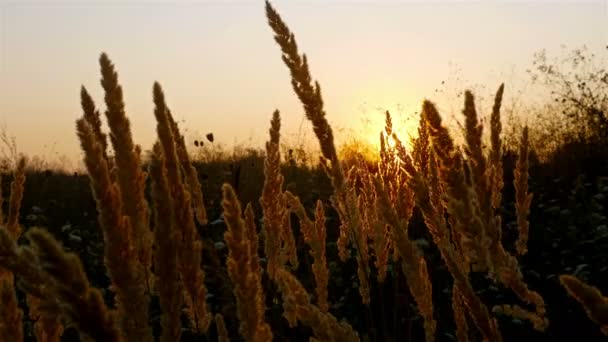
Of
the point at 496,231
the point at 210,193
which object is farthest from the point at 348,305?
the point at 210,193

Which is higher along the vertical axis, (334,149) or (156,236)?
(334,149)

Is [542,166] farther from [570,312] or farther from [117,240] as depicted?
[117,240]

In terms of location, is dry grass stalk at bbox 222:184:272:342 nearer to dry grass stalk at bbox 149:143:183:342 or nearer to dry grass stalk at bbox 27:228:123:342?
dry grass stalk at bbox 149:143:183:342

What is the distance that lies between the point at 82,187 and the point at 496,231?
12688mm

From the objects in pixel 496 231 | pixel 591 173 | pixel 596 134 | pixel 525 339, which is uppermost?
pixel 596 134

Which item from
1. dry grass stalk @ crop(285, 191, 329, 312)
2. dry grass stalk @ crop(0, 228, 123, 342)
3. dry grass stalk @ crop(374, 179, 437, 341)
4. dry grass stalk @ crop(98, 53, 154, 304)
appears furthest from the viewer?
dry grass stalk @ crop(285, 191, 329, 312)

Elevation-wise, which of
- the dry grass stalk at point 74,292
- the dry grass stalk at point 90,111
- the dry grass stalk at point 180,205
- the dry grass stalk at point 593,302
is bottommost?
the dry grass stalk at point 593,302

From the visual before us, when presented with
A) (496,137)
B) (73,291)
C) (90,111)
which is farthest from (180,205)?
(496,137)

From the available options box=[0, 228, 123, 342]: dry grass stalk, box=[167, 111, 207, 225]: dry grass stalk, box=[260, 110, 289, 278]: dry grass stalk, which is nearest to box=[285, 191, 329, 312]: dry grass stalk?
box=[260, 110, 289, 278]: dry grass stalk

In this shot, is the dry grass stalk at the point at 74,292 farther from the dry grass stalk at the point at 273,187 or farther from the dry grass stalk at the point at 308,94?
the dry grass stalk at the point at 273,187

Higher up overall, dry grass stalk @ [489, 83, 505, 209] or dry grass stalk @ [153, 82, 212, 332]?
dry grass stalk @ [489, 83, 505, 209]

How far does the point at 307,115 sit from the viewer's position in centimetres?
160

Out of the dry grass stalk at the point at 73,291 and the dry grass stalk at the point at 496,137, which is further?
the dry grass stalk at the point at 496,137

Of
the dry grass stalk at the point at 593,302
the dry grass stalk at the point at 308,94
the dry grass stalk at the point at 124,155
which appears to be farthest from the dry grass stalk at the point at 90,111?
the dry grass stalk at the point at 593,302
